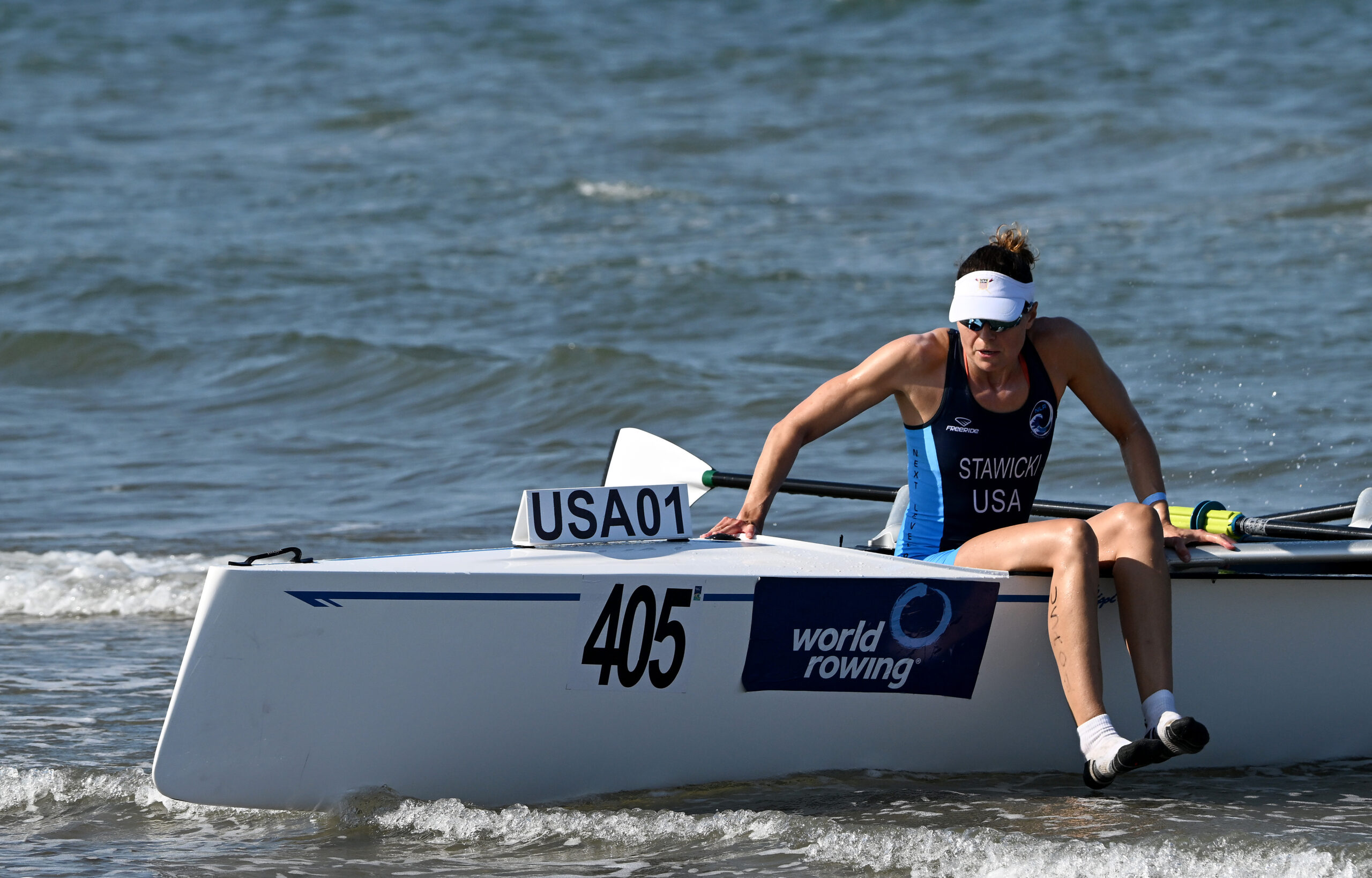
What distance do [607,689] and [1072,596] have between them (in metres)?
1.15

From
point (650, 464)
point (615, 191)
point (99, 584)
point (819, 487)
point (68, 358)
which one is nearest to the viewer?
point (819, 487)

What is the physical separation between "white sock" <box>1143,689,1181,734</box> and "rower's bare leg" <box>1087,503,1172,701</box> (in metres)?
0.03

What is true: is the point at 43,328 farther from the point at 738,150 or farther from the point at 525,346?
the point at 738,150

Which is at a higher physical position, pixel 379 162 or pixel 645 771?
pixel 379 162

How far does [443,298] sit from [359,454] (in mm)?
3971

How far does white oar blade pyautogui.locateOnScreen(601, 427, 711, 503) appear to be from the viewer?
17.2ft

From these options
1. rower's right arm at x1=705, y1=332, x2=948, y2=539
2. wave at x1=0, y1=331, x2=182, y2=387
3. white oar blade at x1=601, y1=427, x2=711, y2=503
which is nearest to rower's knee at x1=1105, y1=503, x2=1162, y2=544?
rower's right arm at x1=705, y1=332, x2=948, y2=539

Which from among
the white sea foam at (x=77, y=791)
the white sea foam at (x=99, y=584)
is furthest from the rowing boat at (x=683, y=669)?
the white sea foam at (x=99, y=584)

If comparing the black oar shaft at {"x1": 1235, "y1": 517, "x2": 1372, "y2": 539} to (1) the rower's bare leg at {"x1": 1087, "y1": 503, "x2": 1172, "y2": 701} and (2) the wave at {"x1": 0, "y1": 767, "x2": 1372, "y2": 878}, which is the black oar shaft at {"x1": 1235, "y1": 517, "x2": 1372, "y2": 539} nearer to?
(1) the rower's bare leg at {"x1": 1087, "y1": 503, "x2": 1172, "y2": 701}

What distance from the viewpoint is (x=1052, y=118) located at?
58.7 ft

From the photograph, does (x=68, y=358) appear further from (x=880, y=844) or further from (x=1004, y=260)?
Answer: (x=880, y=844)

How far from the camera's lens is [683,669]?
390 cm

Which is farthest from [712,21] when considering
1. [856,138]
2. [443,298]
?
[443,298]

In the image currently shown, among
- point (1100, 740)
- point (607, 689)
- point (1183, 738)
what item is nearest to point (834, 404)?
point (607, 689)
